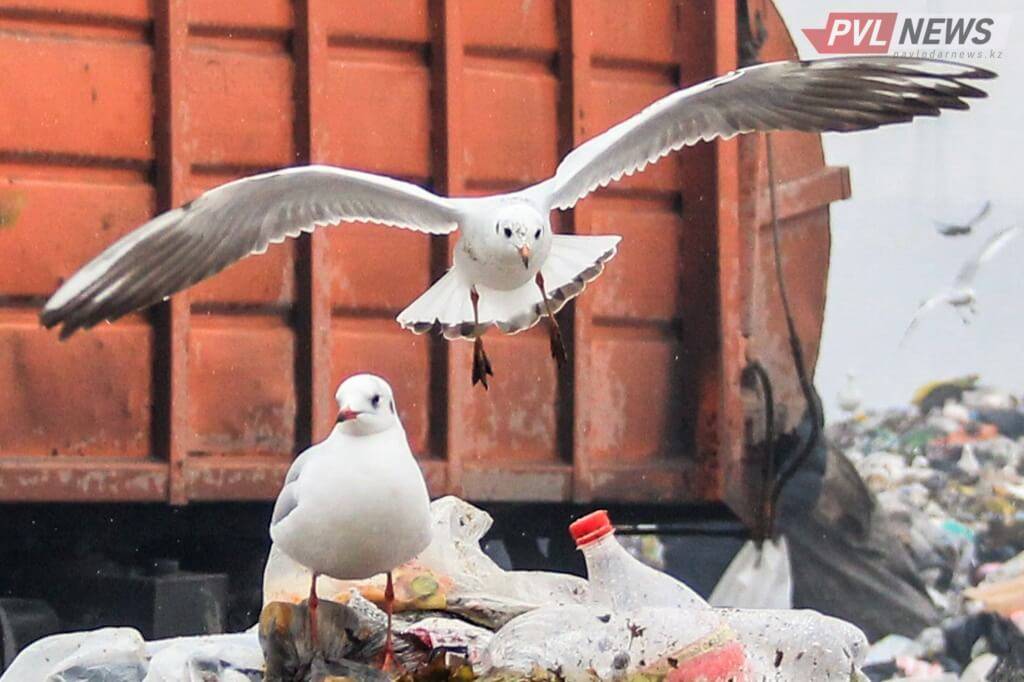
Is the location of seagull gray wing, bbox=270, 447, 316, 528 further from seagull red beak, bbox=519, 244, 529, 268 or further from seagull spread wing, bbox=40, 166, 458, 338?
seagull red beak, bbox=519, 244, 529, 268

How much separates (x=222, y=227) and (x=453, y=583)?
68cm

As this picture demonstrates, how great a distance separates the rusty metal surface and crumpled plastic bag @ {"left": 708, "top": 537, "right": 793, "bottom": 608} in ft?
0.79

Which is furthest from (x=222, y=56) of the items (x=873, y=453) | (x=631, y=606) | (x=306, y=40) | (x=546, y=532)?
(x=873, y=453)

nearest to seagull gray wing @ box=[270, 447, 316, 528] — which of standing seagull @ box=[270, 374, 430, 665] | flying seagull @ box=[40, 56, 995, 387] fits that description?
standing seagull @ box=[270, 374, 430, 665]

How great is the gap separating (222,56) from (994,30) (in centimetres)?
208

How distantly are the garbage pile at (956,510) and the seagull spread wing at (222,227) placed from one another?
6.22 ft

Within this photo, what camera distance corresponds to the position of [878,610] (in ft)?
15.3

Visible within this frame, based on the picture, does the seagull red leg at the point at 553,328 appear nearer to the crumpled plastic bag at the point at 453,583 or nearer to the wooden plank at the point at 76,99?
the crumpled plastic bag at the point at 453,583

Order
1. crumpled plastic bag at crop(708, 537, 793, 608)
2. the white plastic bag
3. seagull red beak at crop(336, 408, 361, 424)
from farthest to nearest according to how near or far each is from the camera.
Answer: crumpled plastic bag at crop(708, 537, 793, 608) < the white plastic bag < seagull red beak at crop(336, 408, 361, 424)

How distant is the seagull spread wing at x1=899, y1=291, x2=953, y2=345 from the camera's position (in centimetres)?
471

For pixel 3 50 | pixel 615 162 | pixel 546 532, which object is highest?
pixel 3 50

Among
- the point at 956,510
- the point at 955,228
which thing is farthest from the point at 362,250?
the point at 956,510

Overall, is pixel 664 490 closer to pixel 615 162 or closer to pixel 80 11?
pixel 615 162
